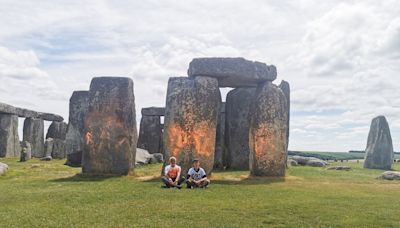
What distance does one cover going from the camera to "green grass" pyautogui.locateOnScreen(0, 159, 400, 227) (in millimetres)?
9250

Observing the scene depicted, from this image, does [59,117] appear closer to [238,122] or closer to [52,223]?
[238,122]

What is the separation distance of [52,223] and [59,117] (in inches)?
1128

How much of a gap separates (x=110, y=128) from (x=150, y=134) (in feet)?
47.1

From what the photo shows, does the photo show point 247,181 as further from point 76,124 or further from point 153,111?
point 153,111

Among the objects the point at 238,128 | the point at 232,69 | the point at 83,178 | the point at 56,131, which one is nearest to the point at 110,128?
the point at 83,178

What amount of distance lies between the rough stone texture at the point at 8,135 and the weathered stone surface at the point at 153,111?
26.5 ft

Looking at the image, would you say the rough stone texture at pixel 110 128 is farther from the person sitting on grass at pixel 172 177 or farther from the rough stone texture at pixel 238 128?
the rough stone texture at pixel 238 128

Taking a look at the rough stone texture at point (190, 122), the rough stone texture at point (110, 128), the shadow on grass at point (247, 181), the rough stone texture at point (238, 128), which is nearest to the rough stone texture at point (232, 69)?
the rough stone texture at point (190, 122)

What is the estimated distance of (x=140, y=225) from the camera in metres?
8.78

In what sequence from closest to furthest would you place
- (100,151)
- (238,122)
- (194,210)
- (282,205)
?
1. (194,210)
2. (282,205)
3. (100,151)
4. (238,122)

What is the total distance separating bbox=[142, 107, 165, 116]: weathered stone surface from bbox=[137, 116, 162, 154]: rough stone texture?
0.27 m

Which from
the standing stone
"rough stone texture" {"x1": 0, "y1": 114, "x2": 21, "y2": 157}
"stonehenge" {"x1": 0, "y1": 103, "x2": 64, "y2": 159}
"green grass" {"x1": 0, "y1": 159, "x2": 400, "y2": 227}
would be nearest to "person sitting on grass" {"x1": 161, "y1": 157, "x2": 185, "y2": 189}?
"green grass" {"x1": 0, "y1": 159, "x2": 400, "y2": 227}

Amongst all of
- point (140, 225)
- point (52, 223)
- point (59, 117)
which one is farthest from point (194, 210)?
point (59, 117)

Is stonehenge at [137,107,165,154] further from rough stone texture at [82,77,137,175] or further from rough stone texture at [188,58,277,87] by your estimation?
rough stone texture at [188,58,277,87]
